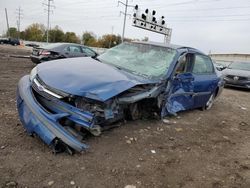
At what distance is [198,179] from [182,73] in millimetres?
2405

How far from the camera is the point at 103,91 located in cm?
340

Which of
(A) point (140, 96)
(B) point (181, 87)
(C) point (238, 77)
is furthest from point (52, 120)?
(C) point (238, 77)

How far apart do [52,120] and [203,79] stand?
395 centimetres

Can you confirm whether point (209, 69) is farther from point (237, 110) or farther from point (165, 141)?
point (165, 141)

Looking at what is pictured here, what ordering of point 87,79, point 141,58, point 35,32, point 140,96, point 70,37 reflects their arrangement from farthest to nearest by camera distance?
point 35,32, point 70,37, point 141,58, point 140,96, point 87,79

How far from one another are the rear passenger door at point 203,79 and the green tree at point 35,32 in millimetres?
83275

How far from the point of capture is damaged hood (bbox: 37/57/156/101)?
3.34 m

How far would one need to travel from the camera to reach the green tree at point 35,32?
84762 mm

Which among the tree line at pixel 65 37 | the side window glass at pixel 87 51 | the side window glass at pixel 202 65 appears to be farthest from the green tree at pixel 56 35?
the side window glass at pixel 202 65

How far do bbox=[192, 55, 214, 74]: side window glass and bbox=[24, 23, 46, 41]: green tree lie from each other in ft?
273

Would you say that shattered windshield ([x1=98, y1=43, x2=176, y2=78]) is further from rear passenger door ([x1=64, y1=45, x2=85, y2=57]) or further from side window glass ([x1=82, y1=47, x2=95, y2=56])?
side window glass ([x1=82, y1=47, x2=95, y2=56])

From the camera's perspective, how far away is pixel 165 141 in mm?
4230

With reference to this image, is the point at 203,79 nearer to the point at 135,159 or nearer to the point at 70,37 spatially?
the point at 135,159

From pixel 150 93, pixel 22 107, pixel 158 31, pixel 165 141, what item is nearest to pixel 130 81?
pixel 150 93
